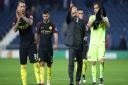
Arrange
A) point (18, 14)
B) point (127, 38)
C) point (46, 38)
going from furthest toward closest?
point (127, 38)
point (46, 38)
point (18, 14)

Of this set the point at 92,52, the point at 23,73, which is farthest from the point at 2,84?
the point at 92,52

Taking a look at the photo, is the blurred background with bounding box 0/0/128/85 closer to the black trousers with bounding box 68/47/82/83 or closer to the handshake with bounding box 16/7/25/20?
the black trousers with bounding box 68/47/82/83

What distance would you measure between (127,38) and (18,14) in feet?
82.7

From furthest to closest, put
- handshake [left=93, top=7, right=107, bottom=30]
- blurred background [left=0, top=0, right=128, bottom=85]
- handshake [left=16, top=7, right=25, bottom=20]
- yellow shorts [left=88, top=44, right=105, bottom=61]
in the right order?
blurred background [left=0, top=0, right=128, bottom=85], yellow shorts [left=88, top=44, right=105, bottom=61], handshake [left=93, top=7, right=107, bottom=30], handshake [left=16, top=7, right=25, bottom=20]

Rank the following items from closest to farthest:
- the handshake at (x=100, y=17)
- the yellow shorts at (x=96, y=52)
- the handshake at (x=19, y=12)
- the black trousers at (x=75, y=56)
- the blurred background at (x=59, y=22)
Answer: the handshake at (x=19, y=12) < the black trousers at (x=75, y=56) < the handshake at (x=100, y=17) < the yellow shorts at (x=96, y=52) < the blurred background at (x=59, y=22)

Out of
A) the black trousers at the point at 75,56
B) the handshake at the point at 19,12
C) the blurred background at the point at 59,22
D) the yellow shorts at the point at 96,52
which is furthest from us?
the blurred background at the point at 59,22

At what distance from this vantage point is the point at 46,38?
57.4 feet

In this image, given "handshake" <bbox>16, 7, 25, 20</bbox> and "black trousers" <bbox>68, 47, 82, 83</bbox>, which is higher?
"handshake" <bbox>16, 7, 25, 20</bbox>

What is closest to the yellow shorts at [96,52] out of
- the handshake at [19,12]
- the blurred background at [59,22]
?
the handshake at [19,12]

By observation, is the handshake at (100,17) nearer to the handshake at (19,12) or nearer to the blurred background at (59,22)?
the handshake at (19,12)

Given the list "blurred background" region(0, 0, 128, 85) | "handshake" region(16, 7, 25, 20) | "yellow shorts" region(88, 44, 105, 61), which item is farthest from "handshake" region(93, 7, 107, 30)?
"blurred background" region(0, 0, 128, 85)

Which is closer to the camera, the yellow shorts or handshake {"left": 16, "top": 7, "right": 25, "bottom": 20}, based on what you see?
handshake {"left": 16, "top": 7, "right": 25, "bottom": 20}

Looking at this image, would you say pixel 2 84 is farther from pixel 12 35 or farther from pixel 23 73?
pixel 12 35

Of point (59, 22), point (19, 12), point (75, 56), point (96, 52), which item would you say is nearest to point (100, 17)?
point (96, 52)
